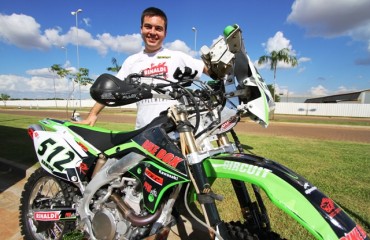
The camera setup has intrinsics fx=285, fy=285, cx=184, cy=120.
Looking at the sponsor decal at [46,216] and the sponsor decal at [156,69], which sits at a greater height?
the sponsor decal at [156,69]

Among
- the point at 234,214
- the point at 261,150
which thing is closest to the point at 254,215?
the point at 234,214

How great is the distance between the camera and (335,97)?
62094 mm

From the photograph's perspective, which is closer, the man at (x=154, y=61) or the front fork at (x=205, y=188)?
the front fork at (x=205, y=188)

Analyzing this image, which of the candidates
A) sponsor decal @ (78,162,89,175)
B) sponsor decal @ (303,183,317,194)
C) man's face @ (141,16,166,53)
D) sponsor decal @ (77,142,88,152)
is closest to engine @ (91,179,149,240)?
sponsor decal @ (78,162,89,175)

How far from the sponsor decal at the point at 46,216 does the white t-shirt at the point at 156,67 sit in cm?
123

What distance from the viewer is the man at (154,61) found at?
3012 millimetres

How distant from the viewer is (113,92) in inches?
63.2

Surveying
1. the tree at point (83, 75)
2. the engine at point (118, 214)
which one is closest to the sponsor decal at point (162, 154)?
the engine at point (118, 214)

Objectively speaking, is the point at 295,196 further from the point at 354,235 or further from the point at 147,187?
the point at 147,187

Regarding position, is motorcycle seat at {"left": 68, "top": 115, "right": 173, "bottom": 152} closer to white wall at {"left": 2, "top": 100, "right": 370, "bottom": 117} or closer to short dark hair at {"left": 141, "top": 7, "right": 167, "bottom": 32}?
short dark hair at {"left": 141, "top": 7, "right": 167, "bottom": 32}

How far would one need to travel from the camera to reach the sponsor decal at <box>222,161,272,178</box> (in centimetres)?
162

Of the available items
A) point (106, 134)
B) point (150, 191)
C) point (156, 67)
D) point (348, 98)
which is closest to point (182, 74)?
point (150, 191)

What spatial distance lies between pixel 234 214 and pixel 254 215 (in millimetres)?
1645

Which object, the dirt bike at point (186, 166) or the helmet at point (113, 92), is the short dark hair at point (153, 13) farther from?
the helmet at point (113, 92)
